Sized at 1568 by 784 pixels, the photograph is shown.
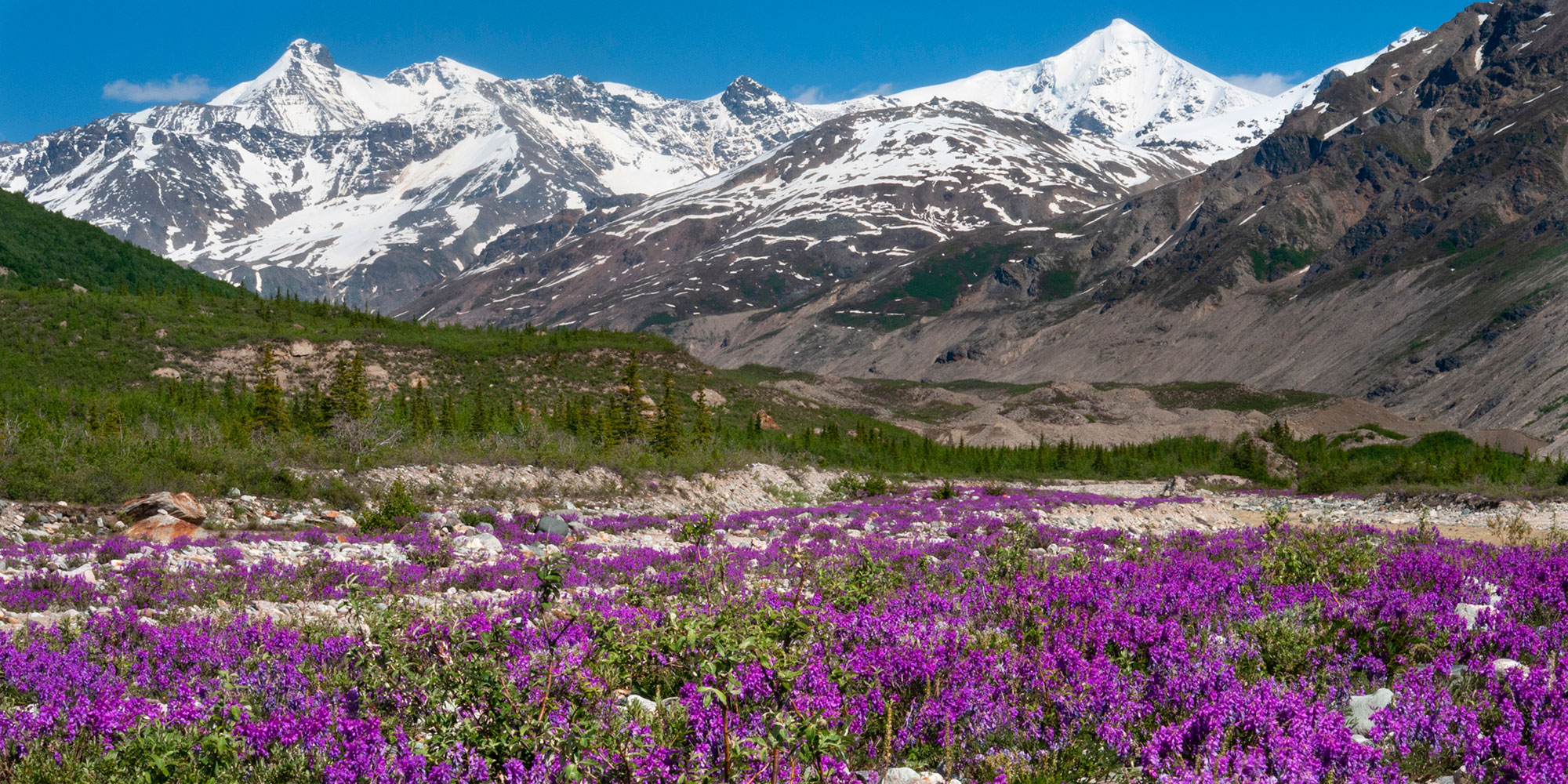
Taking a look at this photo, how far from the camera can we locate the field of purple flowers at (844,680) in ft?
14.8

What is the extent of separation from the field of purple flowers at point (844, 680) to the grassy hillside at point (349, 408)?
1442 cm

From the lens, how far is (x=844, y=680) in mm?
5461

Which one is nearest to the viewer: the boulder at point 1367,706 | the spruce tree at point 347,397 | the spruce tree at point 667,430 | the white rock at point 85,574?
the boulder at point 1367,706

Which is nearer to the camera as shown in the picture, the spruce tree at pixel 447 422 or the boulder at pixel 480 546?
the boulder at pixel 480 546

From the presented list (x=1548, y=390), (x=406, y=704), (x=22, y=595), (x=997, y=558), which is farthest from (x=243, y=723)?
(x=1548, y=390)

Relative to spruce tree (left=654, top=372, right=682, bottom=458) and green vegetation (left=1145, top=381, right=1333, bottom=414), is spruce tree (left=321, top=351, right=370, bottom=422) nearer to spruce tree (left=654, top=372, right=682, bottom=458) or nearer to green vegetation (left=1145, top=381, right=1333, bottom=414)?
spruce tree (left=654, top=372, right=682, bottom=458)

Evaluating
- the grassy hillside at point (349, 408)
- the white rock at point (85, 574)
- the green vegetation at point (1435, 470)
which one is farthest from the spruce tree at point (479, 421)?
the green vegetation at point (1435, 470)

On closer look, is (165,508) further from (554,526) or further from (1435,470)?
(1435,470)

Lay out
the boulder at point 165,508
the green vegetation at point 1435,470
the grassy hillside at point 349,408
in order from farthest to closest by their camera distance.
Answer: the green vegetation at point 1435,470
the grassy hillside at point 349,408
the boulder at point 165,508

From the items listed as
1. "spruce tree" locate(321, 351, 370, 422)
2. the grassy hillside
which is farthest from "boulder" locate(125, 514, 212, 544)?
"spruce tree" locate(321, 351, 370, 422)

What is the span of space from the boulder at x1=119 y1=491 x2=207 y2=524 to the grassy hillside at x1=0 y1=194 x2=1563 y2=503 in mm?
1878

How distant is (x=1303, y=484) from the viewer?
52.4m

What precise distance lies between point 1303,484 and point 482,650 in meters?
56.3

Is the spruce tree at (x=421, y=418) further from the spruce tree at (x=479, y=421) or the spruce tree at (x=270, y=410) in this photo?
the spruce tree at (x=270, y=410)
